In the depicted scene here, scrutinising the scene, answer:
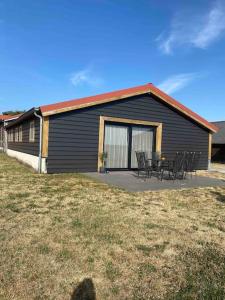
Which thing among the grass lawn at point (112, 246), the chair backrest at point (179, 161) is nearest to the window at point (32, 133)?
the grass lawn at point (112, 246)

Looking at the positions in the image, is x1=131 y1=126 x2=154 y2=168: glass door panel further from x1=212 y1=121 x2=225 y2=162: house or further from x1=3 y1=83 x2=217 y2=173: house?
x1=212 y1=121 x2=225 y2=162: house

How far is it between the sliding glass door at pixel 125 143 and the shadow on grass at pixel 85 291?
318 inches

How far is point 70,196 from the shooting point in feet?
18.6

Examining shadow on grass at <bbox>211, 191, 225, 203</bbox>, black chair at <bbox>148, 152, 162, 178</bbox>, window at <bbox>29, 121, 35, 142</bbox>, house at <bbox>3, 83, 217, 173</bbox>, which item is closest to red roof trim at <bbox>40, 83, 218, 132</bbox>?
house at <bbox>3, 83, 217, 173</bbox>

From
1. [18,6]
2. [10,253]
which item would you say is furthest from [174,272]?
[18,6]

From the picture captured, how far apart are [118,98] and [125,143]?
6.40 ft

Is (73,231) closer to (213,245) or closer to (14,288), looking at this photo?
(14,288)

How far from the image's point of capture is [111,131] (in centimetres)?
1052

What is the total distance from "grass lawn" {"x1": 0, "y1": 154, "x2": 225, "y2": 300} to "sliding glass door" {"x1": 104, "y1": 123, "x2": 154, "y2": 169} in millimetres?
4941

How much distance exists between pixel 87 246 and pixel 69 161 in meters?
6.50

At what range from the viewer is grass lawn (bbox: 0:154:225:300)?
92.6 inches

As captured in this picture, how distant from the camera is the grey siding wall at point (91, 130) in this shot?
9172 mm

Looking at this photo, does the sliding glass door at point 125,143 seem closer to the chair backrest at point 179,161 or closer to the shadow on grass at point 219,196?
the chair backrest at point 179,161

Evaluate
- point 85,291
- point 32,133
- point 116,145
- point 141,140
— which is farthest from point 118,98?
point 85,291
